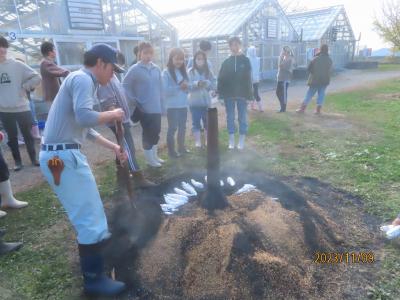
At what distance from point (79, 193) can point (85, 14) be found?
9.94m

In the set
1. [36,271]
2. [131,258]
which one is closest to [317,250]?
[131,258]

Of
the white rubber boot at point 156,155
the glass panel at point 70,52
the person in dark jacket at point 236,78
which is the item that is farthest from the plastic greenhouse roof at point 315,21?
the white rubber boot at point 156,155

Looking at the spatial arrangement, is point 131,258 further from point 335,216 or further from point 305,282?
point 335,216

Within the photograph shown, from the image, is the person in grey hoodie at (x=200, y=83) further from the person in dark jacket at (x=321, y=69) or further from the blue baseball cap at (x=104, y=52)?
the person in dark jacket at (x=321, y=69)

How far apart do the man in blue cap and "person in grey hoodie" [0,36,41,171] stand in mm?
3207

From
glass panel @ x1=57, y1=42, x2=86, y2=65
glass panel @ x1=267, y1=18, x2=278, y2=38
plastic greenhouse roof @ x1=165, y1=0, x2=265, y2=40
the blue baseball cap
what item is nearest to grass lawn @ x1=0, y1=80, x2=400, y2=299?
the blue baseball cap

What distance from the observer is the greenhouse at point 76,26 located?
8.83 meters

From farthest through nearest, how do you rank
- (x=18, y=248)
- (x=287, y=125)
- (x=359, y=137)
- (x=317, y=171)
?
(x=287, y=125), (x=359, y=137), (x=317, y=171), (x=18, y=248)

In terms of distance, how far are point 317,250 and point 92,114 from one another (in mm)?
2357

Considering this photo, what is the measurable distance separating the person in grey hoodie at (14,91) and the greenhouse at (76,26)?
487 centimetres

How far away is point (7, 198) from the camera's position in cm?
393

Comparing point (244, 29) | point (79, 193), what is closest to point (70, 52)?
point (79, 193)

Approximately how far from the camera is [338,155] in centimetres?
543

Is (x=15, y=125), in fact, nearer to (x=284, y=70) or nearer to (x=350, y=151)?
(x=350, y=151)
